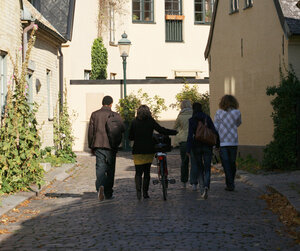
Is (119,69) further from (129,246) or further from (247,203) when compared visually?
(129,246)

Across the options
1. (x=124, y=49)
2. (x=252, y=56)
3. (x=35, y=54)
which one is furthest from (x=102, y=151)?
(x=124, y=49)

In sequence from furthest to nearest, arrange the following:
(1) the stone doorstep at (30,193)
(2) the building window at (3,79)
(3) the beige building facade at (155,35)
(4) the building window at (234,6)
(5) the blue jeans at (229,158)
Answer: (3) the beige building facade at (155,35), (4) the building window at (234,6), (2) the building window at (3,79), (5) the blue jeans at (229,158), (1) the stone doorstep at (30,193)

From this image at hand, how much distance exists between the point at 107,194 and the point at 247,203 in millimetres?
2414

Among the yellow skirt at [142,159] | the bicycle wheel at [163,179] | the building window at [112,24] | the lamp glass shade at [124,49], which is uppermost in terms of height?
the building window at [112,24]

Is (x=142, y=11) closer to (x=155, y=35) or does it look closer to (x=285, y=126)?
(x=155, y=35)

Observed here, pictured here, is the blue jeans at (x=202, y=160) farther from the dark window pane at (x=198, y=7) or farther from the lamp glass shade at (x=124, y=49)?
the dark window pane at (x=198, y=7)

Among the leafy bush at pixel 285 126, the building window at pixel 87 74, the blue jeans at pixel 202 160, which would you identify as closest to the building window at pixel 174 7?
the building window at pixel 87 74

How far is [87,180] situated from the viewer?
15.0 m

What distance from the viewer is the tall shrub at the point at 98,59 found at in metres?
29.4

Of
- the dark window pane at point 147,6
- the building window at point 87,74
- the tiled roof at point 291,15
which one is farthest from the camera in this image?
the dark window pane at point 147,6

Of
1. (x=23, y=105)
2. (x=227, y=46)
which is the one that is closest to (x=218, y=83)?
(x=227, y=46)

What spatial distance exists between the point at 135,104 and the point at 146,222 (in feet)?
58.3

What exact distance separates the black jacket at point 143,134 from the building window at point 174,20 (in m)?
23.9

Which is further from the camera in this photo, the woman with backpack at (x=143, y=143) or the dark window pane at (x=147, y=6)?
the dark window pane at (x=147, y=6)
